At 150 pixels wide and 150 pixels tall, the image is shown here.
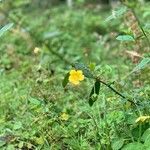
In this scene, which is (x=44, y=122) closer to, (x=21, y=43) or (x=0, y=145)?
(x=0, y=145)

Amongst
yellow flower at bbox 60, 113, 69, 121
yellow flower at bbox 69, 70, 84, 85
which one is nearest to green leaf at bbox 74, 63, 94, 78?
yellow flower at bbox 69, 70, 84, 85

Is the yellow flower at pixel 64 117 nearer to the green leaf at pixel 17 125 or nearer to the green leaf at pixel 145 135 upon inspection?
the green leaf at pixel 17 125

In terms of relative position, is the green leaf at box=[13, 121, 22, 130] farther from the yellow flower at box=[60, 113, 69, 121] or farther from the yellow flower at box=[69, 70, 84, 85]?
the yellow flower at box=[69, 70, 84, 85]

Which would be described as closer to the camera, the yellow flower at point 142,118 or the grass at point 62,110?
the yellow flower at point 142,118

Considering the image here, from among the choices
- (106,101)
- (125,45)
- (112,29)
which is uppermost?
(106,101)

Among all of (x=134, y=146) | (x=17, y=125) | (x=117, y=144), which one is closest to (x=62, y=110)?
(x=17, y=125)

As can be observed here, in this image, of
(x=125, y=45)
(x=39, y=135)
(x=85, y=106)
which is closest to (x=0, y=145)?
(x=39, y=135)

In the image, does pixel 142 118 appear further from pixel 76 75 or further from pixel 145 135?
pixel 76 75

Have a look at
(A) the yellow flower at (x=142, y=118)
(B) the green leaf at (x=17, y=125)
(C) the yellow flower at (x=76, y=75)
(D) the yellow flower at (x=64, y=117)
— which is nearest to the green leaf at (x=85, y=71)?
(C) the yellow flower at (x=76, y=75)
